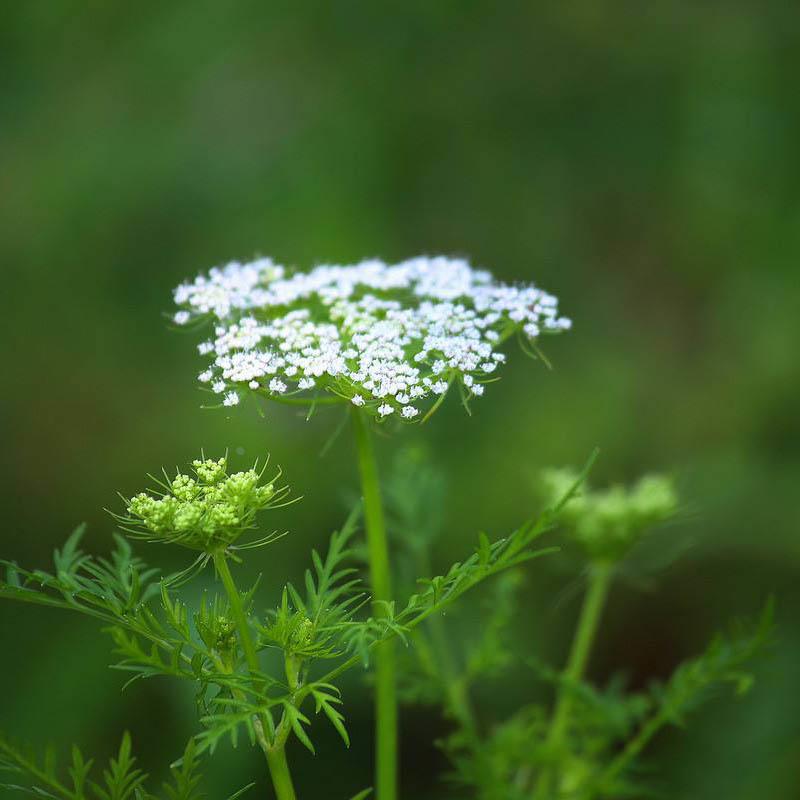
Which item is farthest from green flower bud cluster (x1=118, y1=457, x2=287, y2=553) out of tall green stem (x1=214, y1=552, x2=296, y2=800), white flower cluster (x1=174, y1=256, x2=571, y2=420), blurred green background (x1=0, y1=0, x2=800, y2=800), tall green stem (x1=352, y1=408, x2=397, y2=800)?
blurred green background (x1=0, y1=0, x2=800, y2=800)

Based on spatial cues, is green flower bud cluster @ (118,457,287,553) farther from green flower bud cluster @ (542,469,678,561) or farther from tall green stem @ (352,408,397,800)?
green flower bud cluster @ (542,469,678,561)

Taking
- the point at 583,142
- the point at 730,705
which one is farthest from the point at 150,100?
the point at 730,705

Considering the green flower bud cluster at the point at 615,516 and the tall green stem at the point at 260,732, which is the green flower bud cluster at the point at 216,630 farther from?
the green flower bud cluster at the point at 615,516

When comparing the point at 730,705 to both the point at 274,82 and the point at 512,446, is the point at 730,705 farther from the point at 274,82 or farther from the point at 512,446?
the point at 274,82

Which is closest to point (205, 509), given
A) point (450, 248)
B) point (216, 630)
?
point (216, 630)

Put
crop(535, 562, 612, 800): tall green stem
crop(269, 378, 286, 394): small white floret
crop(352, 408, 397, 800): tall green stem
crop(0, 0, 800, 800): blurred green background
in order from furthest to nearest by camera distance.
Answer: crop(0, 0, 800, 800): blurred green background → crop(535, 562, 612, 800): tall green stem → crop(352, 408, 397, 800): tall green stem → crop(269, 378, 286, 394): small white floret
